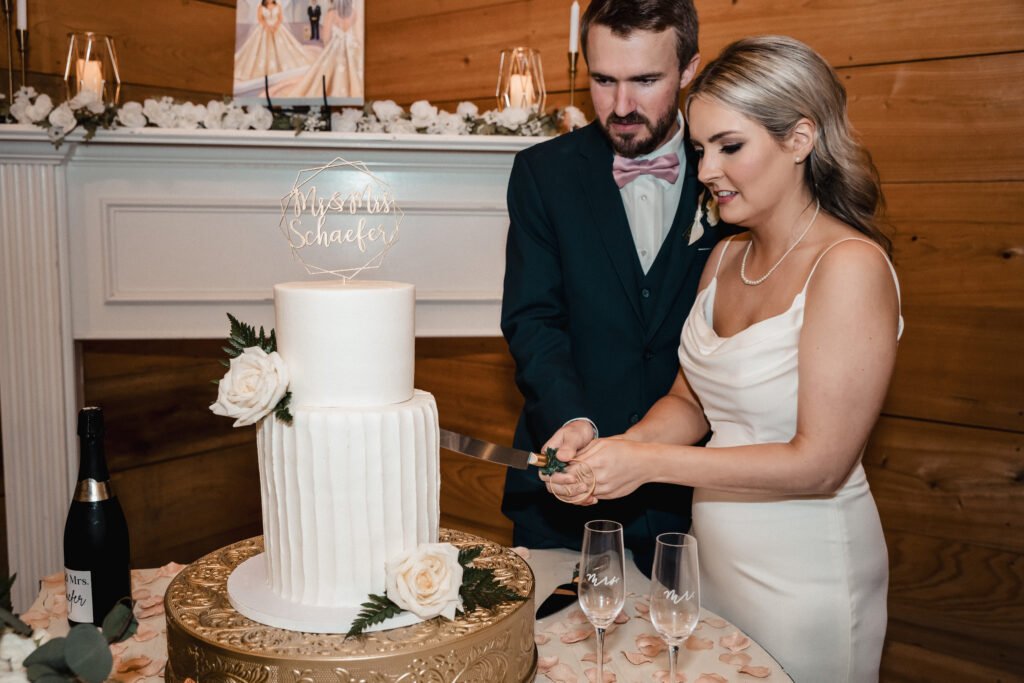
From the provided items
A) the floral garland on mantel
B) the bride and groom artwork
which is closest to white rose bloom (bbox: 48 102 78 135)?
the floral garland on mantel

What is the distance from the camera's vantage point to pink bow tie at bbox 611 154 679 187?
2.12 meters

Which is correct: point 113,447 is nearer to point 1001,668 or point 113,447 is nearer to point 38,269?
point 38,269

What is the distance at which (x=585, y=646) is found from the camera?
141cm

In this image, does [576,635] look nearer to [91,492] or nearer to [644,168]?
[91,492]

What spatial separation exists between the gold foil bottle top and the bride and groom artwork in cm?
179

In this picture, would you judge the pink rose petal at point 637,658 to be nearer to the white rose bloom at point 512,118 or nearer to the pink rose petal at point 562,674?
the pink rose petal at point 562,674

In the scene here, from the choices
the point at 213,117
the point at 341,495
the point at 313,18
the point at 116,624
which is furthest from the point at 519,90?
the point at 116,624

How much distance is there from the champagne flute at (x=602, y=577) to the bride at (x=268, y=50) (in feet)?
7.64

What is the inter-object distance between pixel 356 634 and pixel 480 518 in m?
2.95

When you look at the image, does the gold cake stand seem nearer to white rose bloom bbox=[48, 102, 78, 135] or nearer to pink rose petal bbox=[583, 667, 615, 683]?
pink rose petal bbox=[583, 667, 615, 683]

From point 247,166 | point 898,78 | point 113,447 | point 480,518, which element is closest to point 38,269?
point 247,166

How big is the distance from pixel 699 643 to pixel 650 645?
93mm

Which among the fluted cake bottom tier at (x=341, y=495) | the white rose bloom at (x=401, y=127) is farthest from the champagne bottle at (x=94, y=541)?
the white rose bloom at (x=401, y=127)

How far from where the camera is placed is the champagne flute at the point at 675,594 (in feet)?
3.72
